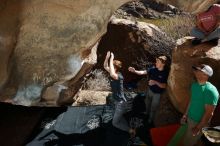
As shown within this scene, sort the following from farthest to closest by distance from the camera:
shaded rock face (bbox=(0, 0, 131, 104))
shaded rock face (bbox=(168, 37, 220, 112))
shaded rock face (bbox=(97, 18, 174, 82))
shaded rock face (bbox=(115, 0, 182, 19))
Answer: shaded rock face (bbox=(115, 0, 182, 19)) < shaded rock face (bbox=(97, 18, 174, 82)) < shaded rock face (bbox=(168, 37, 220, 112)) < shaded rock face (bbox=(0, 0, 131, 104))

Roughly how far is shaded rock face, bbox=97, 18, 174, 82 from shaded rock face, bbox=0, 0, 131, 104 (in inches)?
128

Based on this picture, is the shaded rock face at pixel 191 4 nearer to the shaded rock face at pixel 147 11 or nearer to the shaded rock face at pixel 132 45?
the shaded rock face at pixel 132 45

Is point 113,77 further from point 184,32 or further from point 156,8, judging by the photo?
point 156,8

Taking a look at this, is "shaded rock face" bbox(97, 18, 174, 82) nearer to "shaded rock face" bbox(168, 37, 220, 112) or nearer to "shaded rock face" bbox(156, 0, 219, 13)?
"shaded rock face" bbox(168, 37, 220, 112)

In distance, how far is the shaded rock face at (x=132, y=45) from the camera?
9.99m

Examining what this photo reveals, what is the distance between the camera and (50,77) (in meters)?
6.78

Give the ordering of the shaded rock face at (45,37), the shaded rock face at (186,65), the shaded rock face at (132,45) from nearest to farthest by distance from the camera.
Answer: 1. the shaded rock face at (45,37)
2. the shaded rock face at (186,65)
3. the shaded rock face at (132,45)

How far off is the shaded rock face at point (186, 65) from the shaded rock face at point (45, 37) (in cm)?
130

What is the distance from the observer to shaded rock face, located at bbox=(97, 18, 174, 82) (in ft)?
32.8

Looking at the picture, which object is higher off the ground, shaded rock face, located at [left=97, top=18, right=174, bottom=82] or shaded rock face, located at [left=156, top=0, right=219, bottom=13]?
shaded rock face, located at [left=156, top=0, right=219, bottom=13]

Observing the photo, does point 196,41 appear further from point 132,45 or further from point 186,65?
point 132,45

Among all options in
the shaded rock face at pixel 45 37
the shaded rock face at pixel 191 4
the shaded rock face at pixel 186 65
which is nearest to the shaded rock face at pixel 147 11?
the shaded rock face at pixel 186 65

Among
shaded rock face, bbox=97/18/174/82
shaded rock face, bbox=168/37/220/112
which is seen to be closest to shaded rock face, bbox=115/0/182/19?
shaded rock face, bbox=97/18/174/82

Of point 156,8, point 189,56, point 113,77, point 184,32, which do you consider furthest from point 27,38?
point 156,8
